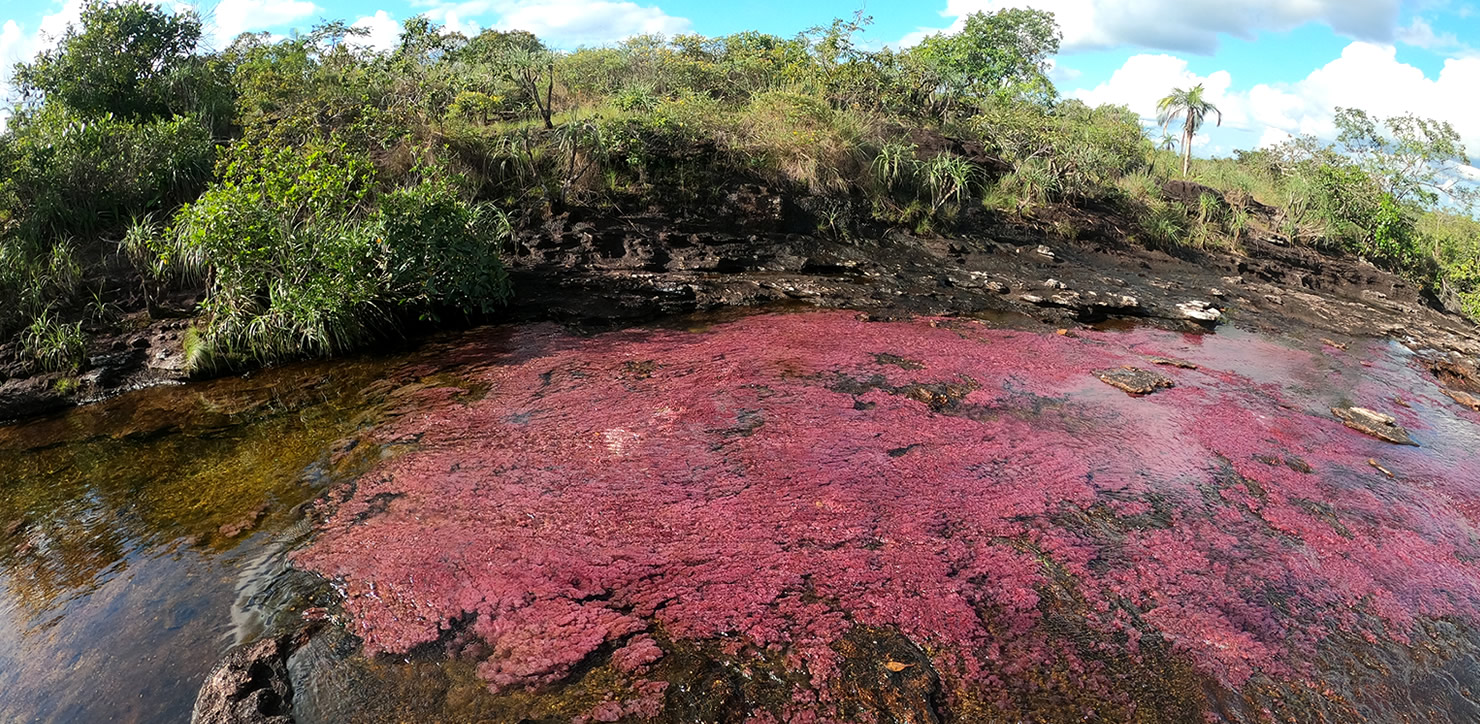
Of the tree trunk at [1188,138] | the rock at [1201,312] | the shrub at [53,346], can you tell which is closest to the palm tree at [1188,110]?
the tree trunk at [1188,138]

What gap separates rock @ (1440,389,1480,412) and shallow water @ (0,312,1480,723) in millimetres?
739

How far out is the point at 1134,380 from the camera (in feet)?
20.9

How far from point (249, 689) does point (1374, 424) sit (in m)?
7.52

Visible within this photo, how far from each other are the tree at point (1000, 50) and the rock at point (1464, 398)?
9.55 m

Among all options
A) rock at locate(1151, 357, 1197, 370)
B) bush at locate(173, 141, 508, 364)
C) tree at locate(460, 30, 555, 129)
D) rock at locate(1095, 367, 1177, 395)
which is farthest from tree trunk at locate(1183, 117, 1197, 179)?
bush at locate(173, 141, 508, 364)

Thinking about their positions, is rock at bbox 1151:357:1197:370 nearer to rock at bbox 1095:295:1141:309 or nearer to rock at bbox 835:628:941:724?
rock at bbox 1095:295:1141:309

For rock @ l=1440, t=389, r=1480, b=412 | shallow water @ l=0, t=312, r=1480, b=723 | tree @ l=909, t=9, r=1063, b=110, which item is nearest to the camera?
shallow water @ l=0, t=312, r=1480, b=723

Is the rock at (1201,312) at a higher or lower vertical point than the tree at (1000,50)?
lower

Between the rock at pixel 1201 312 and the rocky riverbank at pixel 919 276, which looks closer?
the rocky riverbank at pixel 919 276

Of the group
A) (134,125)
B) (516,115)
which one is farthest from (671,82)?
(134,125)

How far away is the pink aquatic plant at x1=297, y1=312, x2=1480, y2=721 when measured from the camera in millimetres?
3131

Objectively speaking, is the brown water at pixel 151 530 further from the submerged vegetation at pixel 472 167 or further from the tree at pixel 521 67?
the tree at pixel 521 67

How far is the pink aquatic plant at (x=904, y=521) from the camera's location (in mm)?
3131

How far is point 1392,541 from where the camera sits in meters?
4.09
